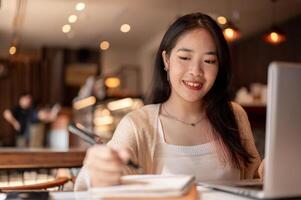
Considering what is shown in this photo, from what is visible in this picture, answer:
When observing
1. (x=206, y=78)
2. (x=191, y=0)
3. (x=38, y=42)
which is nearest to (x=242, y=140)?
(x=206, y=78)

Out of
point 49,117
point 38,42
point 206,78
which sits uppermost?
point 38,42

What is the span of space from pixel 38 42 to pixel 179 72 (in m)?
7.28

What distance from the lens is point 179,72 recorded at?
125cm

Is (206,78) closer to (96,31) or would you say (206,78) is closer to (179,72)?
(179,72)

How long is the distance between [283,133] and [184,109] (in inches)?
22.0

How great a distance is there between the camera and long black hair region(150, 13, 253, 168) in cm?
131

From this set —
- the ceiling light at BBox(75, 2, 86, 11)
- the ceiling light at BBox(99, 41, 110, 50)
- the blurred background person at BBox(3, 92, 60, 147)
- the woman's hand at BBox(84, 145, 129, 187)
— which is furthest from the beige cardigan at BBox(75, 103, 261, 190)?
the ceiling light at BBox(99, 41, 110, 50)

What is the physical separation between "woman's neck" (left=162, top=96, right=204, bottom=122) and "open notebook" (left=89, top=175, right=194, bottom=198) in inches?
18.2

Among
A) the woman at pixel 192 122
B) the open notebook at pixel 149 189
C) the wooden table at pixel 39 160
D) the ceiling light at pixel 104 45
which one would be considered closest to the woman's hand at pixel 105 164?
the open notebook at pixel 149 189

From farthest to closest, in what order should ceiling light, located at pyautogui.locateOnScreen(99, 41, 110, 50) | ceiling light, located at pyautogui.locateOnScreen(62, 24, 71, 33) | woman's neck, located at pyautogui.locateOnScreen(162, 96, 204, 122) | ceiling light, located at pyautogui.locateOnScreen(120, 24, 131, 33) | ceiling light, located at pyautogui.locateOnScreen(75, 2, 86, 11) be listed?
ceiling light, located at pyautogui.locateOnScreen(99, 41, 110, 50) → ceiling light, located at pyautogui.locateOnScreen(120, 24, 131, 33) → ceiling light, located at pyautogui.locateOnScreen(62, 24, 71, 33) → ceiling light, located at pyautogui.locateOnScreen(75, 2, 86, 11) → woman's neck, located at pyautogui.locateOnScreen(162, 96, 204, 122)

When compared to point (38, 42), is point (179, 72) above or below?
below

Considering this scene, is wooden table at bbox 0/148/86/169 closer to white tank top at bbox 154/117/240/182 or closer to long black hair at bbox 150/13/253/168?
long black hair at bbox 150/13/253/168

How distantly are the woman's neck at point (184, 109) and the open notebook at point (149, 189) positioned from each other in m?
0.46

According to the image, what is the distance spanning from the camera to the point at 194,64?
1230 millimetres
